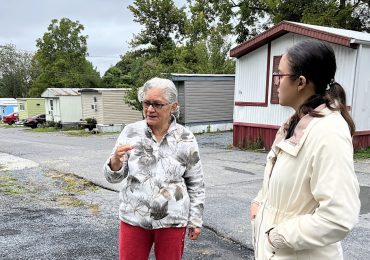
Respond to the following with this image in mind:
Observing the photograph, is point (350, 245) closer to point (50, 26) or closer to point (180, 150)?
point (180, 150)

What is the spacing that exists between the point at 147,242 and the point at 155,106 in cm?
92

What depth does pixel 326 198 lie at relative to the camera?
1305 mm

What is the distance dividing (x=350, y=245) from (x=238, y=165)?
5608 mm

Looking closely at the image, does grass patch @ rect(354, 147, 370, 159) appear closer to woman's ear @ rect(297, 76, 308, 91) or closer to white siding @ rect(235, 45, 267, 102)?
Answer: white siding @ rect(235, 45, 267, 102)

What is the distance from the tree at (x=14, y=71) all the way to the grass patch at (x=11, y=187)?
5223cm

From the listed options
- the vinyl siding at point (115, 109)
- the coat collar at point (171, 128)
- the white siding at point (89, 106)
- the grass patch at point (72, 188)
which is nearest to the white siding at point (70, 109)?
the white siding at point (89, 106)

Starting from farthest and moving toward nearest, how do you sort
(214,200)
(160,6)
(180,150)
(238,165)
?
(160,6), (238,165), (214,200), (180,150)

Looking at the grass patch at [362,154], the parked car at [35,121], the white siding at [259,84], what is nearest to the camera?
the grass patch at [362,154]

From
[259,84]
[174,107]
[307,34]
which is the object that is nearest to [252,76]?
[259,84]

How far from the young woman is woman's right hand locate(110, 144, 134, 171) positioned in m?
0.94

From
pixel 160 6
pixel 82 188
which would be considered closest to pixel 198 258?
pixel 82 188

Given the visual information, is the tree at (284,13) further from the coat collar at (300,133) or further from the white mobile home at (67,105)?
the coat collar at (300,133)

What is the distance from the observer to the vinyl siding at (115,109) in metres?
25.0

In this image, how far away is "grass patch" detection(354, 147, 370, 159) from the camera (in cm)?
997
